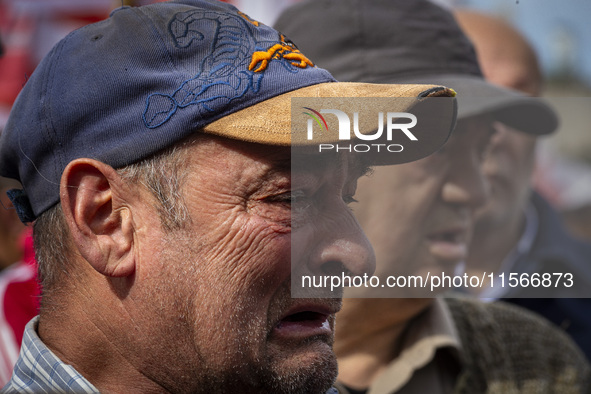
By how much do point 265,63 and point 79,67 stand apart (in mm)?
373

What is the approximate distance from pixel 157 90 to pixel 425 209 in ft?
3.37

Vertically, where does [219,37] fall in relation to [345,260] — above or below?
above

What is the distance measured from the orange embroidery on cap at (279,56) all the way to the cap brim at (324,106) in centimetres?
7

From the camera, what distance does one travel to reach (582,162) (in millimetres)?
6355

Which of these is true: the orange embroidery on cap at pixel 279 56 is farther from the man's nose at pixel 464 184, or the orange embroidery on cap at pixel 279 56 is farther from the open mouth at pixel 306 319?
the man's nose at pixel 464 184

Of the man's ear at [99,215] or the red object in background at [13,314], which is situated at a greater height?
the man's ear at [99,215]

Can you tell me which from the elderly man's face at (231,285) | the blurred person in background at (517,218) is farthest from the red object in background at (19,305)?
the blurred person in background at (517,218)

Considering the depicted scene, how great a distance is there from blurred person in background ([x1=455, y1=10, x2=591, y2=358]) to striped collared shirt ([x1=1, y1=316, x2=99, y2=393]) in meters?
2.19

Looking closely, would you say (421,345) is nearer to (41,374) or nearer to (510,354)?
(510,354)

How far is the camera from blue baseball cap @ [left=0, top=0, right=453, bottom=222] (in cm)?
131

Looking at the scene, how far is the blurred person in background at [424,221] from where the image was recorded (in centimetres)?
204

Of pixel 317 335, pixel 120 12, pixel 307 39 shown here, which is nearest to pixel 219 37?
pixel 120 12

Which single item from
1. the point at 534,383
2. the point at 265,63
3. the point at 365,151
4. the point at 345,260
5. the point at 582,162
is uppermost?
the point at 265,63

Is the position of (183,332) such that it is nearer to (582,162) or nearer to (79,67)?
(79,67)
